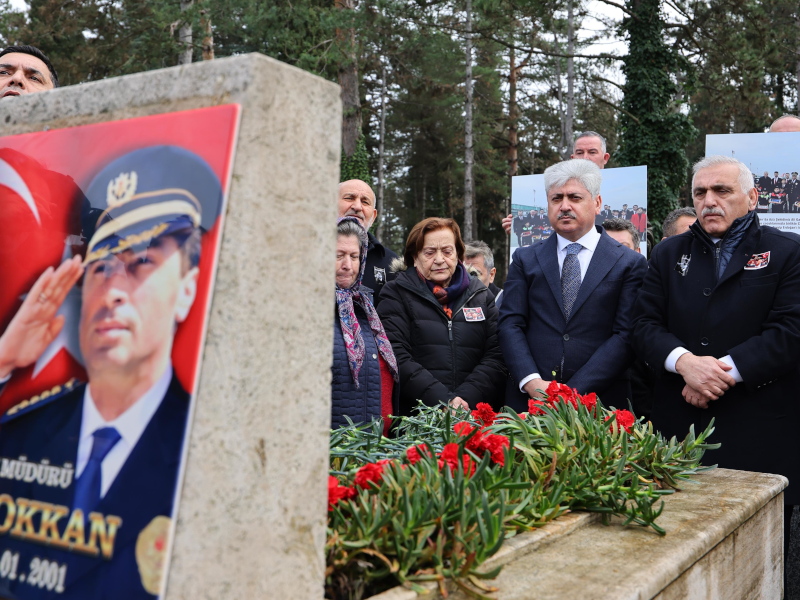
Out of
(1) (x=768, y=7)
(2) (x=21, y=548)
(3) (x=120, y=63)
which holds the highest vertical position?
(1) (x=768, y=7)

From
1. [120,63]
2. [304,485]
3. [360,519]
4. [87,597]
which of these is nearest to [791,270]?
[360,519]

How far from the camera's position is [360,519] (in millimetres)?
1729

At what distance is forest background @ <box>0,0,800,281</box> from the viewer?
16172 millimetres

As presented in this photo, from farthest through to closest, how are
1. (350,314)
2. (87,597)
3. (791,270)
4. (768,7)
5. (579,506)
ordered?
(768,7) < (350,314) < (791,270) < (579,506) < (87,597)

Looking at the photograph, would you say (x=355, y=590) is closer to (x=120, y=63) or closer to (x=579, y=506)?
(x=579, y=506)

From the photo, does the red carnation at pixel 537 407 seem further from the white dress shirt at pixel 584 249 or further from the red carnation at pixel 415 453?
the white dress shirt at pixel 584 249

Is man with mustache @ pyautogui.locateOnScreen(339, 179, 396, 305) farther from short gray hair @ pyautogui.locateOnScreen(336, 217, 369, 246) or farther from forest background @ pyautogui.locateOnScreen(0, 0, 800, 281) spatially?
forest background @ pyautogui.locateOnScreen(0, 0, 800, 281)

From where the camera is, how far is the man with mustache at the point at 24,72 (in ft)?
11.5

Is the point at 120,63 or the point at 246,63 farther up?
the point at 120,63

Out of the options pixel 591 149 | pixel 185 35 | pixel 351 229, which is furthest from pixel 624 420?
pixel 185 35

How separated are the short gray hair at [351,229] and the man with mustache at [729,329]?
132 cm

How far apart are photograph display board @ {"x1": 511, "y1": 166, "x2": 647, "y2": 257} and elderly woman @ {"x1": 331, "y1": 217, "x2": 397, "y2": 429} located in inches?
97.1

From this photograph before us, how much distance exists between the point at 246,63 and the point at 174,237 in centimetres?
33

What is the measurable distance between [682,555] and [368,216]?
3322mm
